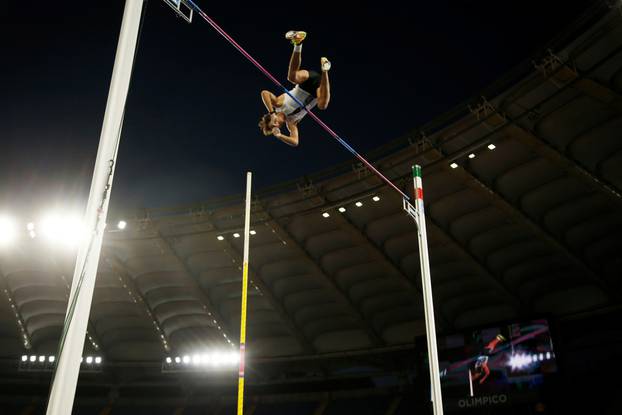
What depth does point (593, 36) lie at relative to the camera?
1178cm

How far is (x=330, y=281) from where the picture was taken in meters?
19.4

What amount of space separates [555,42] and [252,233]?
11156 mm

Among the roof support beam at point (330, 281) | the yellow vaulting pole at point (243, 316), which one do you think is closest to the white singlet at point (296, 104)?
the yellow vaulting pole at point (243, 316)

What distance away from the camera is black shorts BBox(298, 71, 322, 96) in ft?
25.7

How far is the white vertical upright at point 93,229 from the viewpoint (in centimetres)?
335

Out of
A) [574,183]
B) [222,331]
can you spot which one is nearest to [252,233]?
[222,331]

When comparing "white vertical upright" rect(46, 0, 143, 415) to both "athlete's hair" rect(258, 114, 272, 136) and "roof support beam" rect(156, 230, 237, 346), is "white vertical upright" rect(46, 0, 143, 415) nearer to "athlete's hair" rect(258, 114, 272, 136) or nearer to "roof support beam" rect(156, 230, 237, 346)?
"athlete's hair" rect(258, 114, 272, 136)

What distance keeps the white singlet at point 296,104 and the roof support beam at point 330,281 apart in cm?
1007

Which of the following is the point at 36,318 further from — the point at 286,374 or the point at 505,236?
the point at 505,236

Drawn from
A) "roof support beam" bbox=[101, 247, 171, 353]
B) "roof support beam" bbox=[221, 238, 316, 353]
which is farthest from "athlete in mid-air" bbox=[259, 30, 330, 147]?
"roof support beam" bbox=[101, 247, 171, 353]

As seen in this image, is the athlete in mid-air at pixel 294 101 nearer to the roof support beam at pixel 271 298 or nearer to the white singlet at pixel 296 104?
the white singlet at pixel 296 104

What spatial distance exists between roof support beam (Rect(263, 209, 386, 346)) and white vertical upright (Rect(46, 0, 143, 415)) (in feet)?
46.6

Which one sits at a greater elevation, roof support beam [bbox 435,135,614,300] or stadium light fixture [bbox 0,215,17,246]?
stadium light fixture [bbox 0,215,17,246]

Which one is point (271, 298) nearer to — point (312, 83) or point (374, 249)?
point (374, 249)
